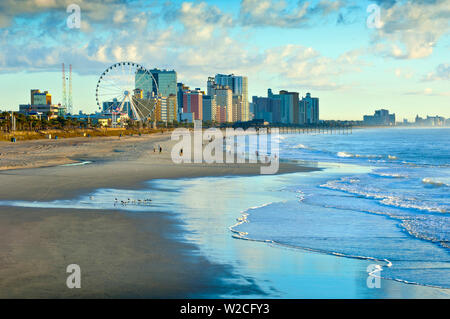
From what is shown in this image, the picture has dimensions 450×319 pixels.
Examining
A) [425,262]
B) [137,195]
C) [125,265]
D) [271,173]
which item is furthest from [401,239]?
[271,173]

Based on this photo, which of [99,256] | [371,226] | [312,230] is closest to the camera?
[99,256]

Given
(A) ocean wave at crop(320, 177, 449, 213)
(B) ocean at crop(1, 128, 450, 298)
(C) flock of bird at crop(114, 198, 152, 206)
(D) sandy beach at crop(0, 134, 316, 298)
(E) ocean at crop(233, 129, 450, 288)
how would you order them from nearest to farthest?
(D) sandy beach at crop(0, 134, 316, 298) → (B) ocean at crop(1, 128, 450, 298) → (E) ocean at crop(233, 129, 450, 288) → (C) flock of bird at crop(114, 198, 152, 206) → (A) ocean wave at crop(320, 177, 449, 213)

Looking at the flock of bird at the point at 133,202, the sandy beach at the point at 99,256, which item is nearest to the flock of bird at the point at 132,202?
the flock of bird at the point at 133,202

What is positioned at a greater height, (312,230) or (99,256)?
(99,256)

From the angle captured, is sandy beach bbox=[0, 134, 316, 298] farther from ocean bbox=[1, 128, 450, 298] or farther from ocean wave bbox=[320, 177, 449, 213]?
ocean wave bbox=[320, 177, 449, 213]

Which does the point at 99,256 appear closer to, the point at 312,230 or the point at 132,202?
the point at 312,230

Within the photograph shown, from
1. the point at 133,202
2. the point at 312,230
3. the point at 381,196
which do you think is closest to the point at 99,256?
the point at 312,230

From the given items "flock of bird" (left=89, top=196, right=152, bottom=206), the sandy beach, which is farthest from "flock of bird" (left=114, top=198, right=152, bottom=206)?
the sandy beach

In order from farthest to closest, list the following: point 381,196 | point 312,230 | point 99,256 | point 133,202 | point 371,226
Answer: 1. point 381,196
2. point 133,202
3. point 371,226
4. point 312,230
5. point 99,256

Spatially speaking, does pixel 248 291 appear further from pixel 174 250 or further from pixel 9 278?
pixel 9 278
